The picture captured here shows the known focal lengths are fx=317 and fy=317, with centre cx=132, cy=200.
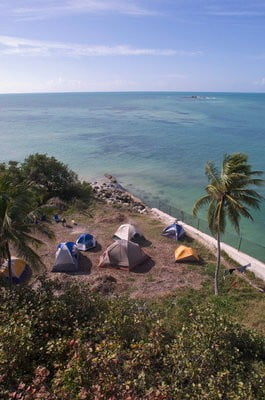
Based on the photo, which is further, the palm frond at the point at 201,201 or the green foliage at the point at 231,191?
the palm frond at the point at 201,201

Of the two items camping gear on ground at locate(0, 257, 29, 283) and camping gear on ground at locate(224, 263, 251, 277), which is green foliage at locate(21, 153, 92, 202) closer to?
camping gear on ground at locate(0, 257, 29, 283)

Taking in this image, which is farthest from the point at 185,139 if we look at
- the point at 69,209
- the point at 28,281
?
the point at 28,281

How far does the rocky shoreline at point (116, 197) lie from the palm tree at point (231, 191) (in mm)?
15535

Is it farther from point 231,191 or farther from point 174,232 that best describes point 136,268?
point 231,191

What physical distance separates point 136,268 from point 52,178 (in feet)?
52.9

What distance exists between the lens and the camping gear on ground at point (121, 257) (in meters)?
20.1

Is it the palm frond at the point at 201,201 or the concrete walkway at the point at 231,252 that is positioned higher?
the palm frond at the point at 201,201

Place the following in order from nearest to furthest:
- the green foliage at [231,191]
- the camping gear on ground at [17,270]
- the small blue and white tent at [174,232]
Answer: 1. the green foliage at [231,191]
2. the camping gear on ground at [17,270]
3. the small blue and white tent at [174,232]

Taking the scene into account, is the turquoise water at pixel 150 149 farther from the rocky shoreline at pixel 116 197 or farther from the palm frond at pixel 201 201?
the palm frond at pixel 201 201

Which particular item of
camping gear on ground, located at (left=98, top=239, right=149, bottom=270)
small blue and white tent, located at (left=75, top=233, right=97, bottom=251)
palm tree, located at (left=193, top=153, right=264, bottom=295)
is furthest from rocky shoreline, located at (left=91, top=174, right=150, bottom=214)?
palm tree, located at (left=193, top=153, right=264, bottom=295)

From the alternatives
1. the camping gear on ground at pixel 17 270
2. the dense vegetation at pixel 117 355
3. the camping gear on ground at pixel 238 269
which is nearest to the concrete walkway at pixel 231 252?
the camping gear on ground at pixel 238 269

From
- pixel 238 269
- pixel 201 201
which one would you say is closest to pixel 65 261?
pixel 201 201

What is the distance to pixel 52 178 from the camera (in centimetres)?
3238

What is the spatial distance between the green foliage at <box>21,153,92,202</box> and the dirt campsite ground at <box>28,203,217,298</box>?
4910mm
